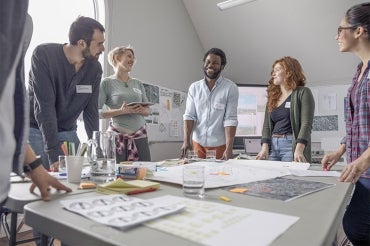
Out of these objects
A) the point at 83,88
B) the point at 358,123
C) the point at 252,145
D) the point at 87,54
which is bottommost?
the point at 252,145

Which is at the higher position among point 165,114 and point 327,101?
point 327,101

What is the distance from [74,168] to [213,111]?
1625 millimetres

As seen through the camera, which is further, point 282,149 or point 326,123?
point 326,123

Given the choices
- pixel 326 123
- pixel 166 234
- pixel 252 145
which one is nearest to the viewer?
pixel 166 234

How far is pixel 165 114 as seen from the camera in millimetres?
3562

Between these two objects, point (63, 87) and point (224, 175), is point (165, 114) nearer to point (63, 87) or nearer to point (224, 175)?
point (63, 87)

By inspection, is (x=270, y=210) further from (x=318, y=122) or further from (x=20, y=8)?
(x=318, y=122)

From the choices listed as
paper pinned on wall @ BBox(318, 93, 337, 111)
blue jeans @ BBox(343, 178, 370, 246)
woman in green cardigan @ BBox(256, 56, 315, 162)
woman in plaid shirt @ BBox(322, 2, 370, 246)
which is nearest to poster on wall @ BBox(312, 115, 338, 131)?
paper pinned on wall @ BBox(318, 93, 337, 111)

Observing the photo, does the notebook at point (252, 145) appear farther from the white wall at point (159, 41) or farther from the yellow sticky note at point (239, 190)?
the yellow sticky note at point (239, 190)

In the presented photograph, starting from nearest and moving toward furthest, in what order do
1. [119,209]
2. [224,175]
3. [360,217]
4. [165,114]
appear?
[119,209], [224,175], [360,217], [165,114]

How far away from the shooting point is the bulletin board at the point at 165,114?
335 centimetres

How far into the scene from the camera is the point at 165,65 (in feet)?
12.0

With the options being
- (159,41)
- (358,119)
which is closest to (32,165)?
(358,119)

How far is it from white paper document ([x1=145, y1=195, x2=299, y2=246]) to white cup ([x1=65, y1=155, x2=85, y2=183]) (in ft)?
1.45
